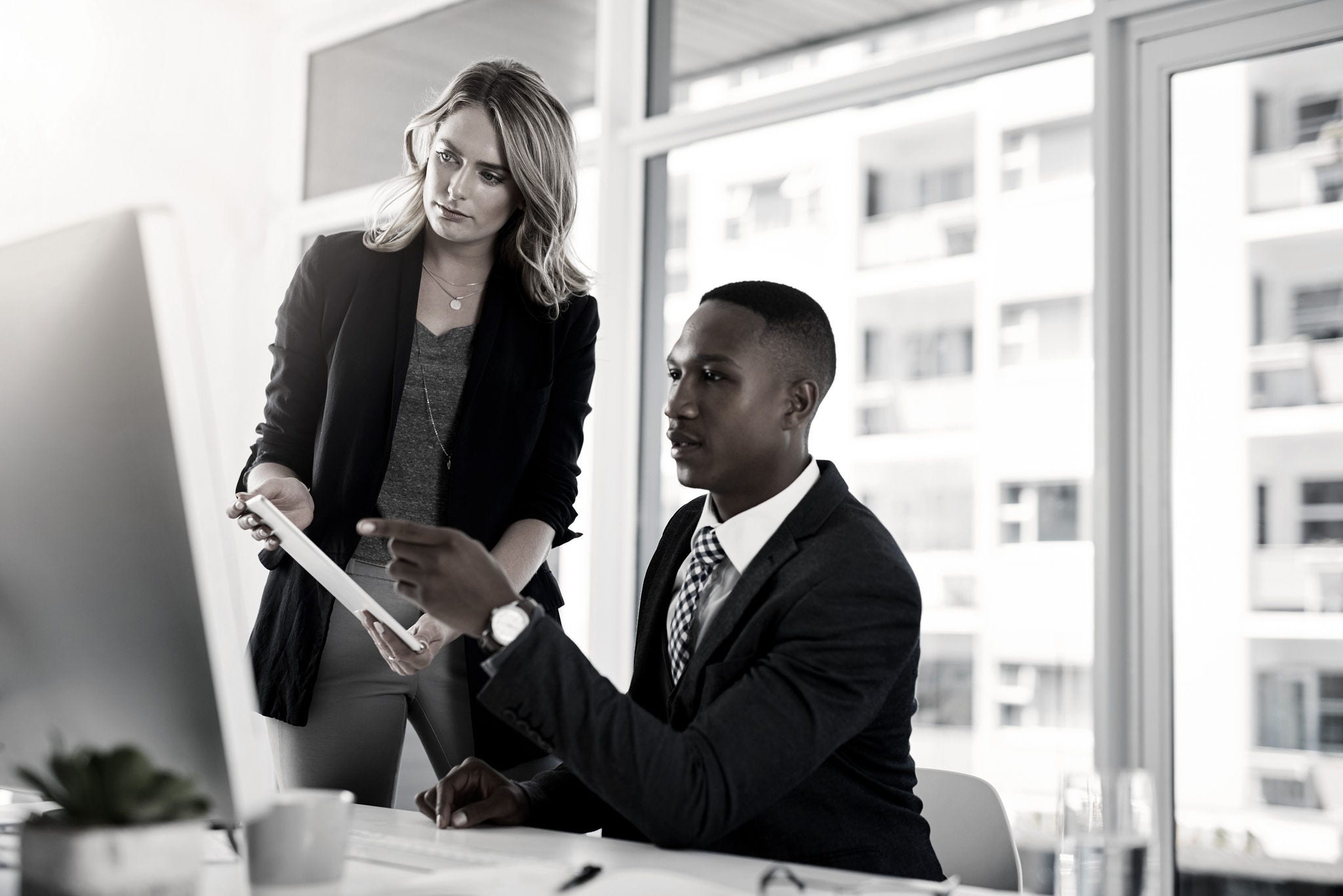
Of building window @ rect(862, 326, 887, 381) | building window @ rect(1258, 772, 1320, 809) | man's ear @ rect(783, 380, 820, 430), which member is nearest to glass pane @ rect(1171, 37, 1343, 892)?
building window @ rect(1258, 772, 1320, 809)

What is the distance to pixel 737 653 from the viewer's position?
140 cm

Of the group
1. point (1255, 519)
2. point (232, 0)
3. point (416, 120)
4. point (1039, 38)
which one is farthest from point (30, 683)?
point (232, 0)

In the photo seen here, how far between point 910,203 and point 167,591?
244 centimetres

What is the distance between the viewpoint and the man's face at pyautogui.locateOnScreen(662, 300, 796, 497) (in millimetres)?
1622

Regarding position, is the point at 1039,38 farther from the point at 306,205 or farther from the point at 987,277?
the point at 306,205

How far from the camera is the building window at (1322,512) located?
90.7 inches

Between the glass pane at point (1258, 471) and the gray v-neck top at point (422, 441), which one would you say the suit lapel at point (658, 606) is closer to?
the gray v-neck top at point (422, 441)

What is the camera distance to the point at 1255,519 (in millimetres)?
2396

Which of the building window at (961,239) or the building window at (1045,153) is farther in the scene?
the building window at (961,239)

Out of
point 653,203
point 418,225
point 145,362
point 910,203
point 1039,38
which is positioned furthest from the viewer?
point 653,203

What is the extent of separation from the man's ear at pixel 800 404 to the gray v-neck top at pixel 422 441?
524 millimetres

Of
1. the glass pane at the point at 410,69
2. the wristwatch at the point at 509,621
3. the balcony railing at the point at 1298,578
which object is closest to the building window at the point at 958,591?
the balcony railing at the point at 1298,578

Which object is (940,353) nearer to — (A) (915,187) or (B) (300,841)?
(A) (915,187)

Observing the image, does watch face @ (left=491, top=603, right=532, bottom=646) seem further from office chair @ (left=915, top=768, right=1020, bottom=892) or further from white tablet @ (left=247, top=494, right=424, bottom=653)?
office chair @ (left=915, top=768, right=1020, bottom=892)
